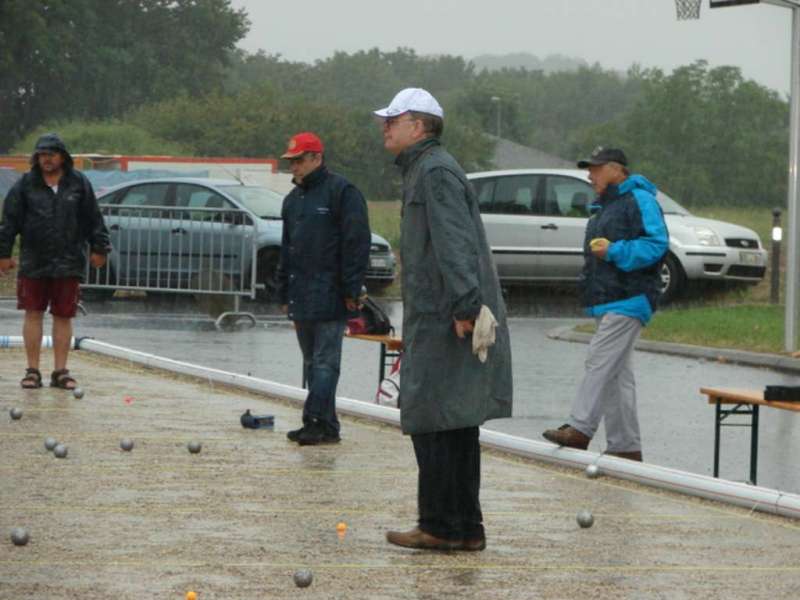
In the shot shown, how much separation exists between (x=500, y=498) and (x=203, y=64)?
95.5m

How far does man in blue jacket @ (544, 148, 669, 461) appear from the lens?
420 inches

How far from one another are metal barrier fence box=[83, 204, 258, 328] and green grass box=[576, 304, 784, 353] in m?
4.32

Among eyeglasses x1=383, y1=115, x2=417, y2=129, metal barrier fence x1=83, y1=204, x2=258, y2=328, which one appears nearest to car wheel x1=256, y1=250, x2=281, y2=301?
metal barrier fence x1=83, y1=204, x2=258, y2=328

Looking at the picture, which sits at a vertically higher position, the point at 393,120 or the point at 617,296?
the point at 393,120

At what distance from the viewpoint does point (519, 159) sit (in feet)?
396

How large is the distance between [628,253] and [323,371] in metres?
1.90

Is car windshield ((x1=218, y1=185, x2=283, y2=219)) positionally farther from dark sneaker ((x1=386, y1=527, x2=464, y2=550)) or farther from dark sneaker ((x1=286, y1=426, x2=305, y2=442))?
dark sneaker ((x1=386, y1=527, x2=464, y2=550))

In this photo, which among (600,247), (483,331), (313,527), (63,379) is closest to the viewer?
(483,331)

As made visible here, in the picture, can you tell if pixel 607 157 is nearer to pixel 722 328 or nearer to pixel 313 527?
pixel 313 527

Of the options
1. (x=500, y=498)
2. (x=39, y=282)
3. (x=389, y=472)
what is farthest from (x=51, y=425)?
(x=500, y=498)

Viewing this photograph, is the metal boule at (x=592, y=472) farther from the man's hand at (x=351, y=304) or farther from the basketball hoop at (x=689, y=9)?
the basketball hoop at (x=689, y=9)

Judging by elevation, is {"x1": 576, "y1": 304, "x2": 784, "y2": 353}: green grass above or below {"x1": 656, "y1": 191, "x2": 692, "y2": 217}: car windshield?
below

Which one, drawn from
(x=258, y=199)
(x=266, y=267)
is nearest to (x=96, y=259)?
(x=266, y=267)

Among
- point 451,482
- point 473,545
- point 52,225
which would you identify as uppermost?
point 52,225
